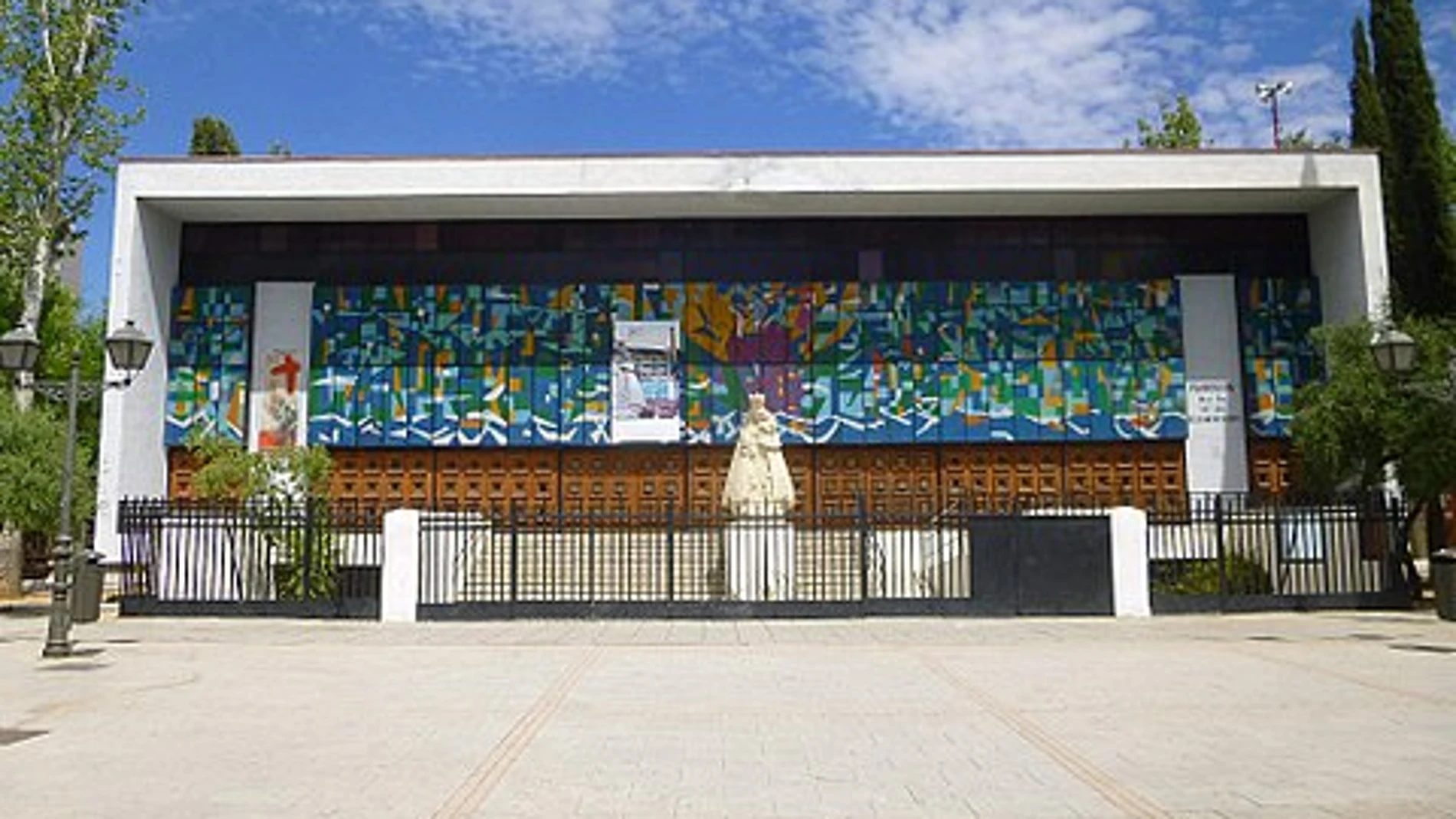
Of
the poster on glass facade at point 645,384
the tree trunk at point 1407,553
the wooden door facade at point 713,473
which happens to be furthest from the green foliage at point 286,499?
the tree trunk at point 1407,553

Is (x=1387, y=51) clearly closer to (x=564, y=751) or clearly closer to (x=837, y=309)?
(x=837, y=309)

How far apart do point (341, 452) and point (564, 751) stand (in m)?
22.7

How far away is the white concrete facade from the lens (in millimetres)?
27656

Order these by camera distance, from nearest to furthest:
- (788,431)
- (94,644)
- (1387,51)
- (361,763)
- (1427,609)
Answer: (361,763) → (94,644) → (1427,609) → (1387,51) → (788,431)

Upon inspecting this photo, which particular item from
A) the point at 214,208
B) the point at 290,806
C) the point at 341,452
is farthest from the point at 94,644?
the point at 214,208

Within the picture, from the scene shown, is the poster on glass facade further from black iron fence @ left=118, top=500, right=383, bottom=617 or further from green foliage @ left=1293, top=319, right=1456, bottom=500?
green foliage @ left=1293, top=319, right=1456, bottom=500

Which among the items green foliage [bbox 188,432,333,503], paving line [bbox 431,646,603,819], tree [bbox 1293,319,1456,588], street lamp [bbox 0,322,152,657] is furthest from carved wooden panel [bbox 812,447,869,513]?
paving line [bbox 431,646,603,819]

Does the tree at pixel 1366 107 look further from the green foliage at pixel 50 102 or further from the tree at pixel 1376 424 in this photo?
the green foliage at pixel 50 102

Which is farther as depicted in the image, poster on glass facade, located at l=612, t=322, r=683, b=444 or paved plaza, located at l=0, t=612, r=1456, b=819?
poster on glass facade, located at l=612, t=322, r=683, b=444

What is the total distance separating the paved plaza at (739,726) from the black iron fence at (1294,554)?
2.85 metres

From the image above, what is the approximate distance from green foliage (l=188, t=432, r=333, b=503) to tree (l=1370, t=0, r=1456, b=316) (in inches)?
906

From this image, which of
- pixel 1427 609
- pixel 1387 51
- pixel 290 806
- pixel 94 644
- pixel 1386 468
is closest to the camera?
pixel 290 806

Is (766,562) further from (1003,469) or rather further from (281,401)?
(281,401)

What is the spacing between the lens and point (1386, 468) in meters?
22.4
